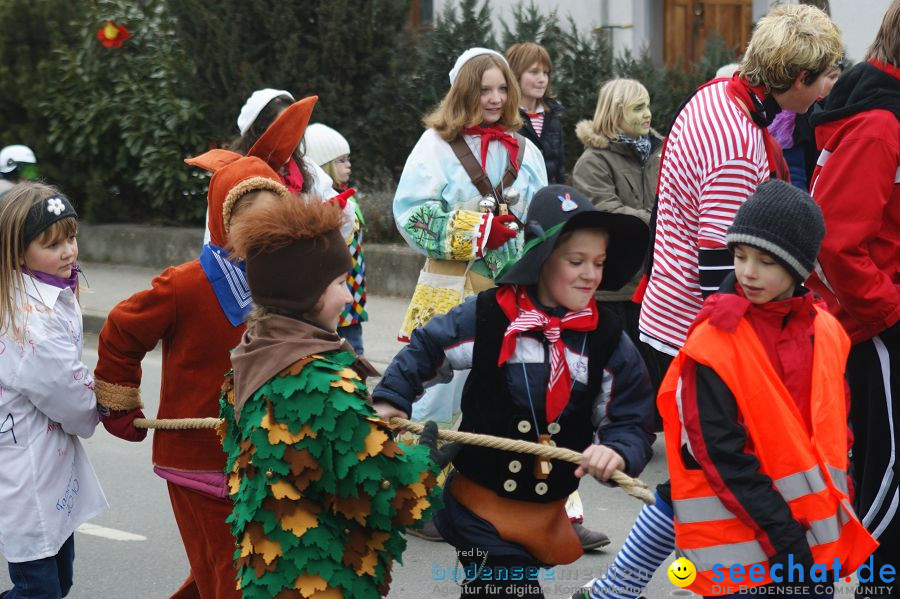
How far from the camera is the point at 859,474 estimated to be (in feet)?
14.6

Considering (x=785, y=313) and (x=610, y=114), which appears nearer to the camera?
(x=785, y=313)

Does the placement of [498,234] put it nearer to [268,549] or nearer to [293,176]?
[293,176]

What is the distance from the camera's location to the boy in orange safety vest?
3.26 meters

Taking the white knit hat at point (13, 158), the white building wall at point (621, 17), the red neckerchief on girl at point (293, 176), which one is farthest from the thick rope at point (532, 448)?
the white building wall at point (621, 17)

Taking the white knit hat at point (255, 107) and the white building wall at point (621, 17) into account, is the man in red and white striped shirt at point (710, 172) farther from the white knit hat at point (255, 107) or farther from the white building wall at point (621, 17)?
the white building wall at point (621, 17)

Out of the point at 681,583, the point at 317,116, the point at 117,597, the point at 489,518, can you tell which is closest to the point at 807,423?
the point at 681,583

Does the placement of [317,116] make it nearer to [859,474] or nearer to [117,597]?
[117,597]

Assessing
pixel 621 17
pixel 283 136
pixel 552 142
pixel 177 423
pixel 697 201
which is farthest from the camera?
pixel 621 17

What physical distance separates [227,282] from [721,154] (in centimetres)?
174

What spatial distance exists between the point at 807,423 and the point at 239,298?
1.78 metres

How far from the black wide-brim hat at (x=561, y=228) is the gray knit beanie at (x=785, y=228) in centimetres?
34

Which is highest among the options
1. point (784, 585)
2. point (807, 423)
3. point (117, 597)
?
point (807, 423)

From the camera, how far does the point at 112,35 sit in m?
12.8

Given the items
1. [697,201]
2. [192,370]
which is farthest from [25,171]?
[697,201]
